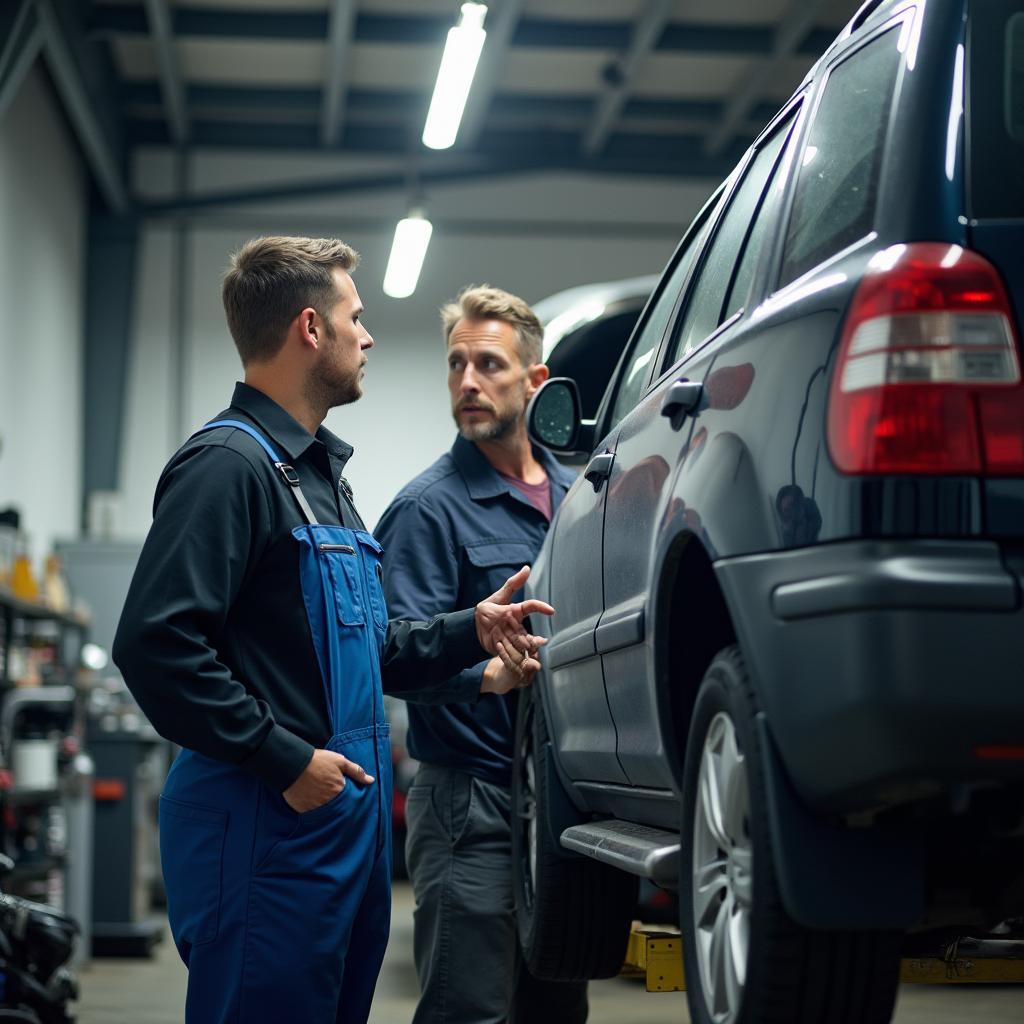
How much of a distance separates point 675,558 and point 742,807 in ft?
1.34

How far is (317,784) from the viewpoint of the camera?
2.38m

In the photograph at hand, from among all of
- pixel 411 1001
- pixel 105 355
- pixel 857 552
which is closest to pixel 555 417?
pixel 857 552

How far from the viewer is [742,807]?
1815mm

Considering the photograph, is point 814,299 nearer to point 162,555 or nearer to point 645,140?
point 162,555

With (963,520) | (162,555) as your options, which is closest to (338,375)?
(162,555)

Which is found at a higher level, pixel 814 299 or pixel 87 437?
pixel 87 437

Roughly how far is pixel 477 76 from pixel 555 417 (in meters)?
9.04

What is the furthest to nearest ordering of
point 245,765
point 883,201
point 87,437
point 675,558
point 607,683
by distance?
1. point 87,437
2. point 607,683
3. point 245,765
4. point 675,558
5. point 883,201

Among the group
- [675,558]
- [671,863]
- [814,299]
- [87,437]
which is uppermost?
[87,437]

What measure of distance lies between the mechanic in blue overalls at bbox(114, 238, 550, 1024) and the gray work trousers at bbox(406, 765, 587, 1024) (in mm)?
759

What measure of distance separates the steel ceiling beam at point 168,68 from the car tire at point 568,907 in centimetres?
833

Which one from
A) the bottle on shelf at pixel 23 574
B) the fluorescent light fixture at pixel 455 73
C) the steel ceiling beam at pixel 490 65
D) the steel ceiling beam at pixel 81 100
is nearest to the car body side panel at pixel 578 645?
the fluorescent light fixture at pixel 455 73

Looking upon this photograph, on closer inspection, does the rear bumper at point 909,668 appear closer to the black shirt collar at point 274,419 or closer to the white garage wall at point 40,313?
the black shirt collar at point 274,419

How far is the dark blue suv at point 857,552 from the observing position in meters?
1.55
